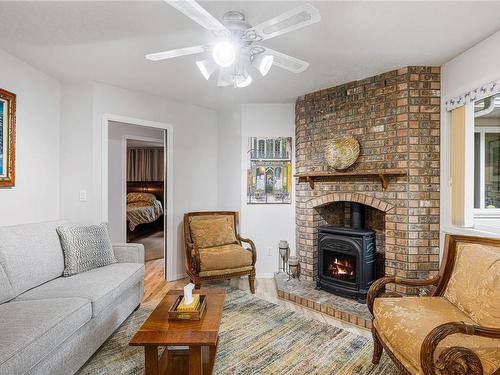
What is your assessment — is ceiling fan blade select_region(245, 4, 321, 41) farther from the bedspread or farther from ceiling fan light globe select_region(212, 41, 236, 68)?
the bedspread

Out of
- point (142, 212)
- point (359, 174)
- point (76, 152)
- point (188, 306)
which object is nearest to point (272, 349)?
point (188, 306)

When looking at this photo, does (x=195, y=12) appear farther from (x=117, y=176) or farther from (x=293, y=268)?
(x=117, y=176)

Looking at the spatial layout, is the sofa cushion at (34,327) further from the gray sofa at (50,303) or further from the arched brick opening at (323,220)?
the arched brick opening at (323,220)

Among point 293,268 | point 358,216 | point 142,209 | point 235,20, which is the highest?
point 235,20

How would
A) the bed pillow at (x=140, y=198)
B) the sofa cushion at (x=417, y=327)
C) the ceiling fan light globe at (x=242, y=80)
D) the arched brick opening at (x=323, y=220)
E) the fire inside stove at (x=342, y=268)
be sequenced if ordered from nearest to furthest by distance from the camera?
the sofa cushion at (x=417, y=327)
the ceiling fan light globe at (x=242, y=80)
the fire inside stove at (x=342, y=268)
the arched brick opening at (x=323, y=220)
the bed pillow at (x=140, y=198)

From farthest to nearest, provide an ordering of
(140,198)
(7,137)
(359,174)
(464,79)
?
(140,198), (359,174), (7,137), (464,79)

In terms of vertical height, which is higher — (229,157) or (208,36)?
(208,36)

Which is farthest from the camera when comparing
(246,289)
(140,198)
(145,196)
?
(145,196)

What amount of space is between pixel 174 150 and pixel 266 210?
149cm

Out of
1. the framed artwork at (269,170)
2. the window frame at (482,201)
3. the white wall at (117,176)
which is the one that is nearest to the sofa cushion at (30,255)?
the white wall at (117,176)

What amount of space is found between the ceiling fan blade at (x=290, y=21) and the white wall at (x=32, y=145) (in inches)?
96.8

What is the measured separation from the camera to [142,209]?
655 centimetres

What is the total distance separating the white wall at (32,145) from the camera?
2734 millimetres

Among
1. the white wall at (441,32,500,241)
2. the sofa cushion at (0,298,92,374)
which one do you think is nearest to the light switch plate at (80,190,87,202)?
the sofa cushion at (0,298,92,374)
